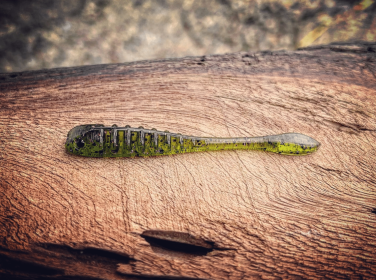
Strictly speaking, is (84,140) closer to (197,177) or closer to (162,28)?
(197,177)

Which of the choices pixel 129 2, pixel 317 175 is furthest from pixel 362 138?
pixel 129 2

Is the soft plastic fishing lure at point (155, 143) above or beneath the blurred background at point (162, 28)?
beneath

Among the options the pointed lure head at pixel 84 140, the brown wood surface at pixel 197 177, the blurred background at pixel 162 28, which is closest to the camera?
the brown wood surface at pixel 197 177

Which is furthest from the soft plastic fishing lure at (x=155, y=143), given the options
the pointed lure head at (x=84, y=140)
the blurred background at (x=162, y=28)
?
the blurred background at (x=162, y=28)

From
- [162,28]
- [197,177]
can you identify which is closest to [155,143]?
[197,177]

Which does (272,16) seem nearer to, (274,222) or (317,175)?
(317,175)

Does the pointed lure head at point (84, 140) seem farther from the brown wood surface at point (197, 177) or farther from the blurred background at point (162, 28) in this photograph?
the blurred background at point (162, 28)
